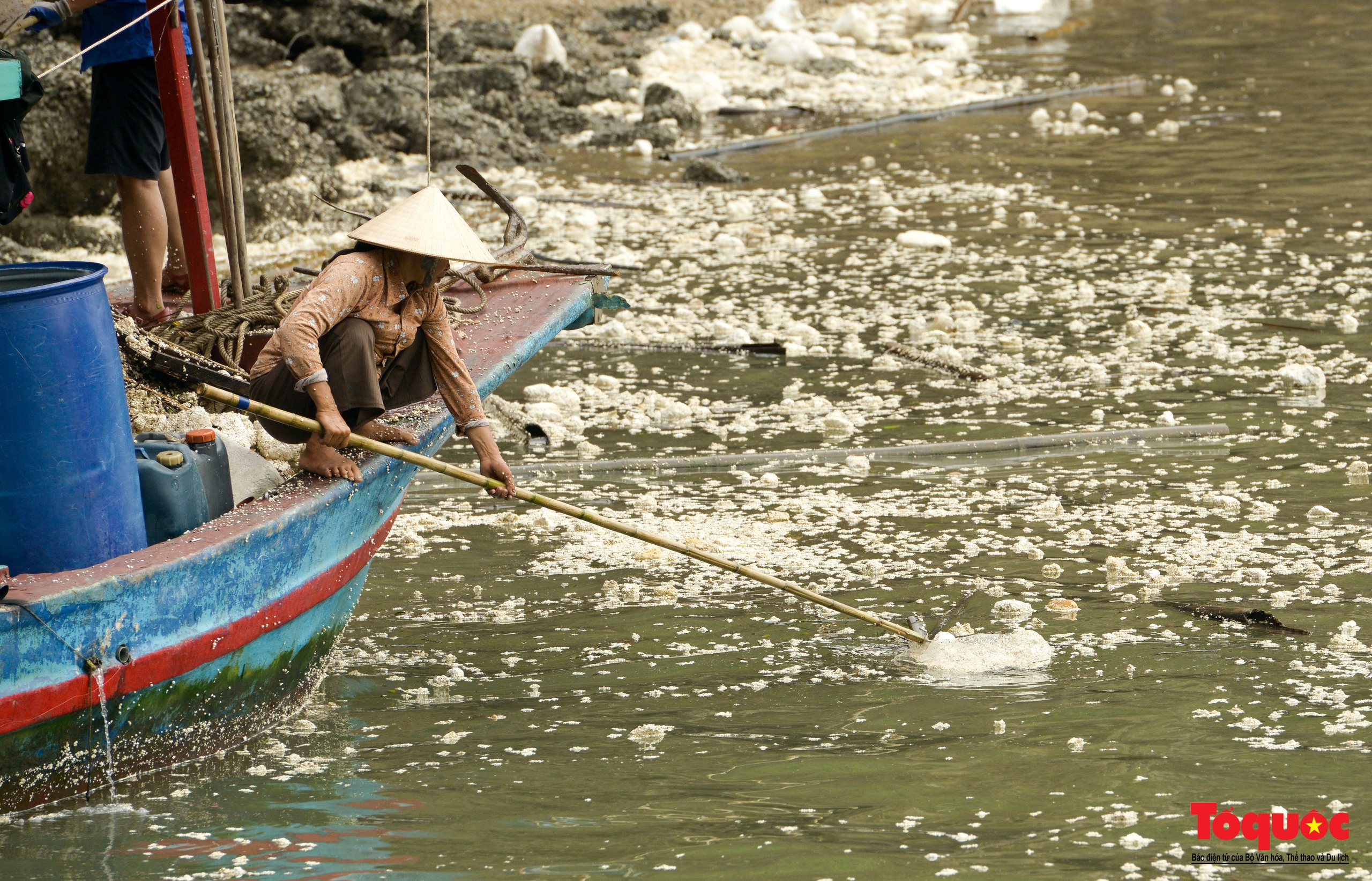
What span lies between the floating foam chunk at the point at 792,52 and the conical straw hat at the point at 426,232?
529 inches

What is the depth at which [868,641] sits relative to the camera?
425 centimetres

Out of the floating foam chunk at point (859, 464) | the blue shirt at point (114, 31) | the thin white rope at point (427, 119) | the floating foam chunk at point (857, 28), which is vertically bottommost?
the floating foam chunk at point (859, 464)

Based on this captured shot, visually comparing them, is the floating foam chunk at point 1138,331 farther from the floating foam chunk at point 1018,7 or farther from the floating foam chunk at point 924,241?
the floating foam chunk at point 1018,7

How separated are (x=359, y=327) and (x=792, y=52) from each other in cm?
1375

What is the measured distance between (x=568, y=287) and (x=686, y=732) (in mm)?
2269

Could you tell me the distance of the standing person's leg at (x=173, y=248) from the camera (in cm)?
559

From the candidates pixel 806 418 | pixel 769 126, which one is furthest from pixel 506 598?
pixel 769 126

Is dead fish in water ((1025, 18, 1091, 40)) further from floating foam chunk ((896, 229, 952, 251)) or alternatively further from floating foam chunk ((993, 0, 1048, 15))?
floating foam chunk ((896, 229, 952, 251))

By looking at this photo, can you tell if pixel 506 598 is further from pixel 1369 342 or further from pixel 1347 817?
pixel 1369 342

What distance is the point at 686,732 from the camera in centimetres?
369

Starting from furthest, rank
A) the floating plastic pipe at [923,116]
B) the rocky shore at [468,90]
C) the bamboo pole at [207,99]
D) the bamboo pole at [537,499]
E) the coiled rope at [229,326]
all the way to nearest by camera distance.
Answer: the floating plastic pipe at [923,116], the rocky shore at [468,90], the bamboo pole at [207,99], the coiled rope at [229,326], the bamboo pole at [537,499]

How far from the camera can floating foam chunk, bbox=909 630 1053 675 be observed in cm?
401

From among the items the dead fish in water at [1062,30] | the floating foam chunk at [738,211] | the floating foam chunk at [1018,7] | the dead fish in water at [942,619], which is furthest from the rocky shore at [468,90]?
the dead fish in water at [942,619]

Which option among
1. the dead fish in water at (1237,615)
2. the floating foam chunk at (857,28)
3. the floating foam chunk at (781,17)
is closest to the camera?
the dead fish in water at (1237,615)
